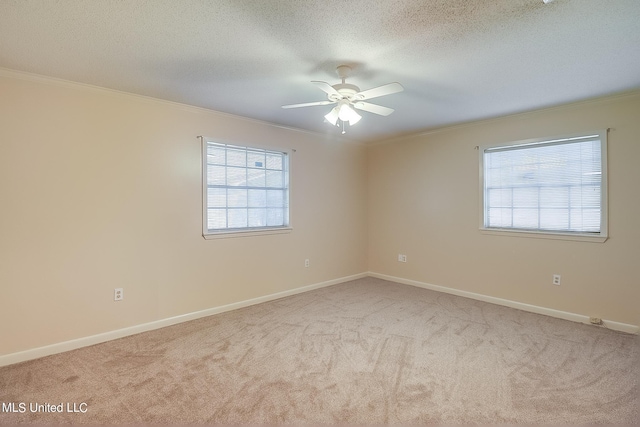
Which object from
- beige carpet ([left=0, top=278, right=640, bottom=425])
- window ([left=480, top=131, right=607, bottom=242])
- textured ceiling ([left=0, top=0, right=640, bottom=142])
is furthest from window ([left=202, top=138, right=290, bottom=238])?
window ([left=480, top=131, right=607, bottom=242])

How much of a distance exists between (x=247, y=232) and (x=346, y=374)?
223 cm

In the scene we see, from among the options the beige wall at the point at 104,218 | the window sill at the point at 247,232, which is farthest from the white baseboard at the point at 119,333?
the window sill at the point at 247,232

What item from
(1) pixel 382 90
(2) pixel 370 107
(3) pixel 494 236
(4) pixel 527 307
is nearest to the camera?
Answer: (1) pixel 382 90

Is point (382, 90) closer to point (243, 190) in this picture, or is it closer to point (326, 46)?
point (326, 46)

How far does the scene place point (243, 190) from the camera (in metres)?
3.99

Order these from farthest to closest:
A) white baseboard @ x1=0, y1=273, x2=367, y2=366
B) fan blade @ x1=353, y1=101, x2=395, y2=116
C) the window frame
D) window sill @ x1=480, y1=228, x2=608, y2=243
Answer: the window frame < window sill @ x1=480, y1=228, x2=608, y2=243 < fan blade @ x1=353, y1=101, x2=395, y2=116 < white baseboard @ x1=0, y1=273, x2=367, y2=366

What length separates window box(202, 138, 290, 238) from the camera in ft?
12.1

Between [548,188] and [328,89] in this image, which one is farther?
[548,188]

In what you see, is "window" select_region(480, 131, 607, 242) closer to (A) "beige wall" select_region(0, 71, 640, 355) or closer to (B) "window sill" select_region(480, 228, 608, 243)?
(B) "window sill" select_region(480, 228, 608, 243)

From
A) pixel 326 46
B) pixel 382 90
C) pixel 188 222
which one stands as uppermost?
pixel 326 46

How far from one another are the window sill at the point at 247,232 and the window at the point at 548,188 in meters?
2.73

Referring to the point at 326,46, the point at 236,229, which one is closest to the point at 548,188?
the point at 326,46

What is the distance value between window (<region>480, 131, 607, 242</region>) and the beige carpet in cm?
109

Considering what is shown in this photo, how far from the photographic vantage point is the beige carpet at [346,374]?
1.92 metres
